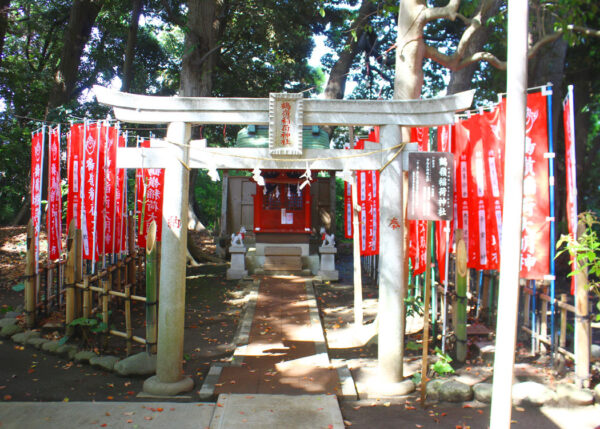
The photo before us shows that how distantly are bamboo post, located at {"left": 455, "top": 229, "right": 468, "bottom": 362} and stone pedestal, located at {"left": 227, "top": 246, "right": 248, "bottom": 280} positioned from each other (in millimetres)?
8389

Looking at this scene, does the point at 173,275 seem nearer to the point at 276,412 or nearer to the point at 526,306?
the point at 276,412

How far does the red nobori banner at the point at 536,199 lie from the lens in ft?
20.7

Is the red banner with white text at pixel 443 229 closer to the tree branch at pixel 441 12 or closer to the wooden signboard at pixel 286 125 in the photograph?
the tree branch at pixel 441 12

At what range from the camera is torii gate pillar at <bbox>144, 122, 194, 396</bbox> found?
19.9 ft

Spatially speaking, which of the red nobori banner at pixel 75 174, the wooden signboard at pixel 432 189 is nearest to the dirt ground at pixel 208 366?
the red nobori banner at pixel 75 174

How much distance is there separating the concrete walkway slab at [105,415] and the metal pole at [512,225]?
299cm

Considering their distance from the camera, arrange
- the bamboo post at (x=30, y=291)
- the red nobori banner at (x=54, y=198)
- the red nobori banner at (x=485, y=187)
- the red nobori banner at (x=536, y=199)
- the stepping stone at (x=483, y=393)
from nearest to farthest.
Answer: the stepping stone at (x=483, y=393)
the red nobori banner at (x=536, y=199)
the red nobori banner at (x=485, y=187)
the bamboo post at (x=30, y=291)
the red nobori banner at (x=54, y=198)

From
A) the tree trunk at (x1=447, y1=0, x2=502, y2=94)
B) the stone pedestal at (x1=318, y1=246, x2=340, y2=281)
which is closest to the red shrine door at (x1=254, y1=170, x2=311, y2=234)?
the stone pedestal at (x1=318, y1=246, x2=340, y2=281)

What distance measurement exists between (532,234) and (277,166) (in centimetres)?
356

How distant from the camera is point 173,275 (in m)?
6.11

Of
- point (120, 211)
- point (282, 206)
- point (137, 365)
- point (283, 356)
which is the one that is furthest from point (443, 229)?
point (282, 206)

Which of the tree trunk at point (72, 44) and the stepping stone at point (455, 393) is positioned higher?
the tree trunk at point (72, 44)

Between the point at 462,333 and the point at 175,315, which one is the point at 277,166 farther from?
the point at 462,333

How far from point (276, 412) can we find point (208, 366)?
2.25m
